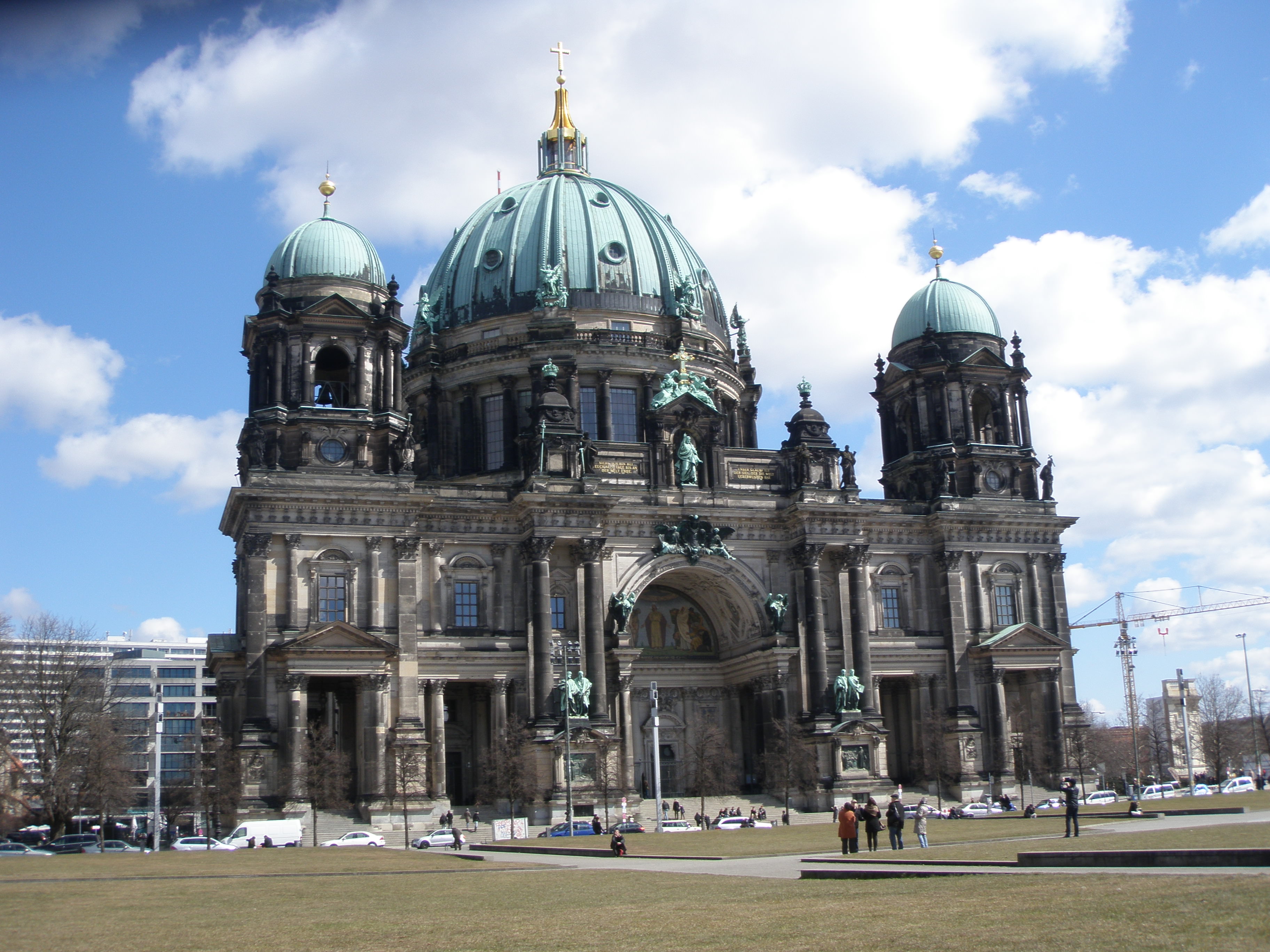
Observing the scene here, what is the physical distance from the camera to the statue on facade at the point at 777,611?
74062 millimetres

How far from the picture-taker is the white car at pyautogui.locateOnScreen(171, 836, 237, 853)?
58.1 meters

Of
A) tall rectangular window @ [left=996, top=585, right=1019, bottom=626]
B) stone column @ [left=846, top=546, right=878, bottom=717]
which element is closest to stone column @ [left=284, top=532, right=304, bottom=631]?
stone column @ [left=846, top=546, right=878, bottom=717]

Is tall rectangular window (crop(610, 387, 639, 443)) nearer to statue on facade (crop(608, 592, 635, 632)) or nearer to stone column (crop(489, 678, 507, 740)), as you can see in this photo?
statue on facade (crop(608, 592, 635, 632))

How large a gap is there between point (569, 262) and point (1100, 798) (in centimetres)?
4252

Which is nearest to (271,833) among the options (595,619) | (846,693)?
(595,619)

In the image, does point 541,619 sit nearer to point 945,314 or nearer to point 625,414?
point 625,414

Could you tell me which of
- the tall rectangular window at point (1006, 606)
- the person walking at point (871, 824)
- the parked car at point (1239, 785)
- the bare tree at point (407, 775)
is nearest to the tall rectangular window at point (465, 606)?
the bare tree at point (407, 775)

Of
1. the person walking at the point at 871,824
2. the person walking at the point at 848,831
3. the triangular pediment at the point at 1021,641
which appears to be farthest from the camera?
the triangular pediment at the point at 1021,641

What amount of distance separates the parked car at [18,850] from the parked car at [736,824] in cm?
2724

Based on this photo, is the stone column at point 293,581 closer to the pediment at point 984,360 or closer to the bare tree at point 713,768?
the bare tree at point 713,768

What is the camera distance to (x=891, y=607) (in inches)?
3078

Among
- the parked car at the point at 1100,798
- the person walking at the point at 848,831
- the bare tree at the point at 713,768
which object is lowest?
the parked car at the point at 1100,798

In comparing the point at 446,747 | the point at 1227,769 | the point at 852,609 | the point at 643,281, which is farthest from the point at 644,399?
the point at 1227,769

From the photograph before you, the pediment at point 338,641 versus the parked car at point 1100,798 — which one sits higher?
the pediment at point 338,641
